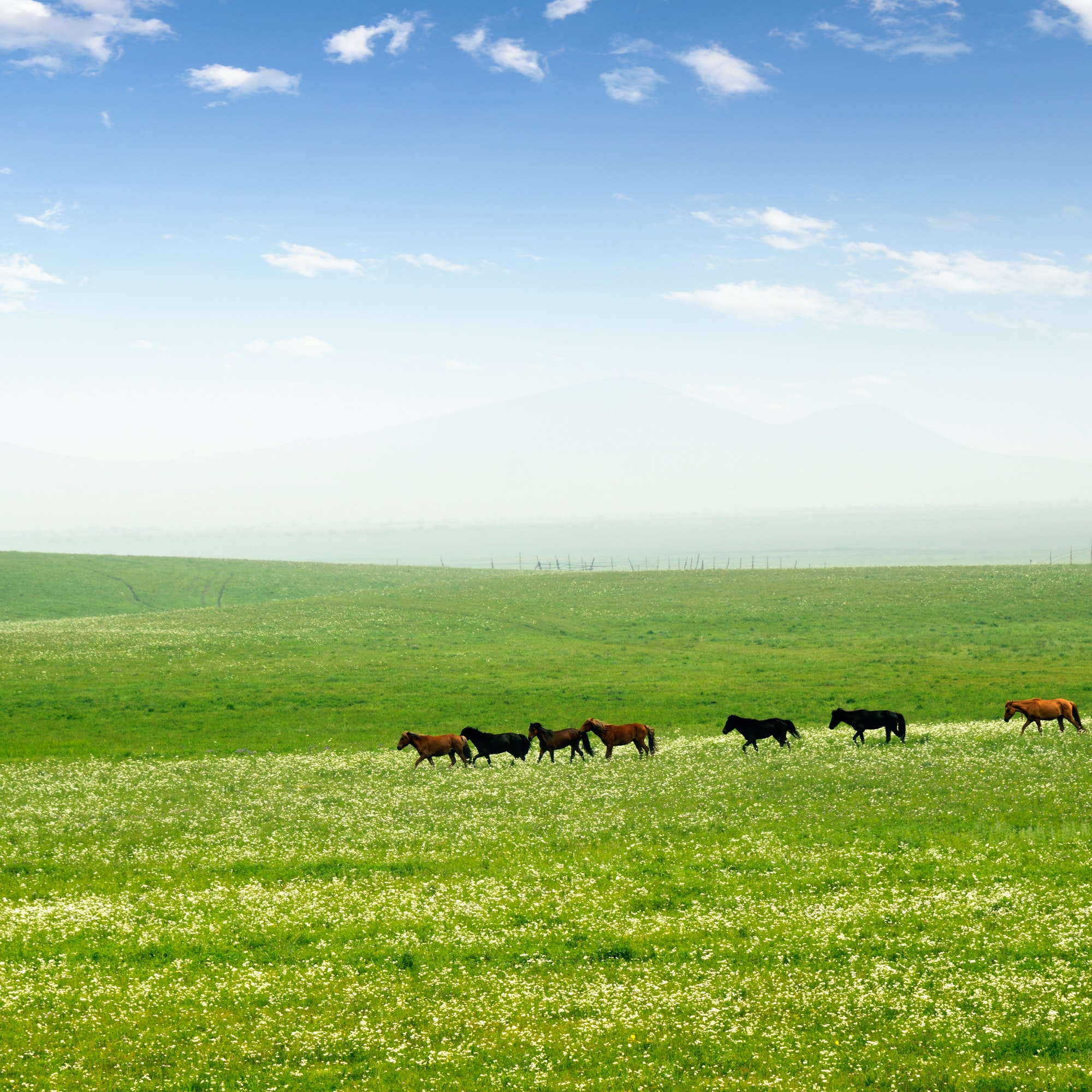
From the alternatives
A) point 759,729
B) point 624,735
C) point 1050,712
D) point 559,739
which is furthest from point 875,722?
point 559,739

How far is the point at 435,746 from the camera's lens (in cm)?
3362

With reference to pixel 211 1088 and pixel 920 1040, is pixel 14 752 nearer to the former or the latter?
pixel 211 1088

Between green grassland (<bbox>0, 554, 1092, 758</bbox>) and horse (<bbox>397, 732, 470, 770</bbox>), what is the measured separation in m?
5.18

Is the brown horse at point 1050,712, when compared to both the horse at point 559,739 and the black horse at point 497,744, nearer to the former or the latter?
the horse at point 559,739

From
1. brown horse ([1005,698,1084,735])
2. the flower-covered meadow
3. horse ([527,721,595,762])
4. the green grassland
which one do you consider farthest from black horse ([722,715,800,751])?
brown horse ([1005,698,1084,735])

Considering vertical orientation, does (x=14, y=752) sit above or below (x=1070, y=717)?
below

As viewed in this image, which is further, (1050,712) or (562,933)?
Answer: (1050,712)

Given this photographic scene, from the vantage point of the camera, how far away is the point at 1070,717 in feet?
112

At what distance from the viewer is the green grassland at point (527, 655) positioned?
43.4 metres

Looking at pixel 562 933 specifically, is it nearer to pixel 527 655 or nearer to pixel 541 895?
pixel 541 895

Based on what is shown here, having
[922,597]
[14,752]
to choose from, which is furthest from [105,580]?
[922,597]

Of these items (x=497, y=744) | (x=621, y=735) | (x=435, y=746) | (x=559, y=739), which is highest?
(x=621, y=735)

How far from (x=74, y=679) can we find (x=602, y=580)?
5980 cm

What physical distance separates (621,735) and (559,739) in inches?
96.3
